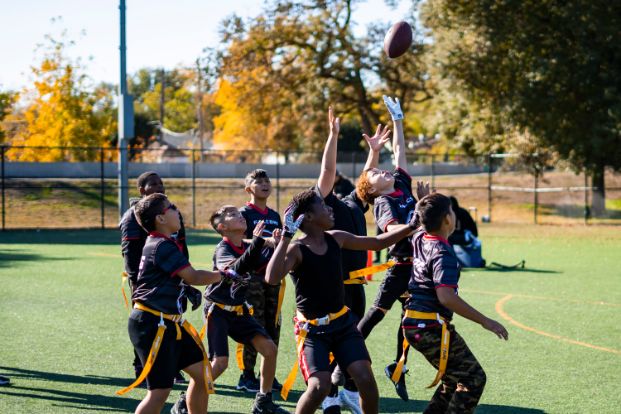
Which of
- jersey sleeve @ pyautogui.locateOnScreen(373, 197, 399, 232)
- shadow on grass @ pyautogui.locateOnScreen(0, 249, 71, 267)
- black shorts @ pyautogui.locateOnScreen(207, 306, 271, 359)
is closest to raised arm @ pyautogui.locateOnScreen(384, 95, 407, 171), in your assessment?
jersey sleeve @ pyautogui.locateOnScreen(373, 197, 399, 232)

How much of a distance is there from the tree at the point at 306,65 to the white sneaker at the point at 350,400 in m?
34.4

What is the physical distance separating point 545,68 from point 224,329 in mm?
25189

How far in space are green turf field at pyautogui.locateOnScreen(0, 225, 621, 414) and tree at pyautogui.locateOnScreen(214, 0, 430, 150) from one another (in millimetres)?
23090

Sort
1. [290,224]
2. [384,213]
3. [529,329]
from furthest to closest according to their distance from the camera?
[529,329] → [384,213] → [290,224]

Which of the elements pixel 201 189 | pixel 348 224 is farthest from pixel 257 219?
pixel 201 189

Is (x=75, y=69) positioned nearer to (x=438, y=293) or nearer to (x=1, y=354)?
(x=1, y=354)

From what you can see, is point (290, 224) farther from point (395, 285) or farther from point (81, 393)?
point (81, 393)

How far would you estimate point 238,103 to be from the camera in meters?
42.0

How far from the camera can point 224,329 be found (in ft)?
23.2

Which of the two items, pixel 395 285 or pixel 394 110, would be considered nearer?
pixel 395 285

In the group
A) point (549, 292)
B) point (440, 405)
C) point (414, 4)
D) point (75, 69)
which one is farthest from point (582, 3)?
point (440, 405)

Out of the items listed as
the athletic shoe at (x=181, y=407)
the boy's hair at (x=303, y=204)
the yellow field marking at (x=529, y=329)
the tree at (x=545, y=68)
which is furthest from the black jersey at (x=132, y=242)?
the tree at (x=545, y=68)

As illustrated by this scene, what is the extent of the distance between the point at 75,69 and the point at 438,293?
124 feet

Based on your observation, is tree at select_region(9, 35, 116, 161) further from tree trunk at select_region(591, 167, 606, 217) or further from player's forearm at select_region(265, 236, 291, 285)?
player's forearm at select_region(265, 236, 291, 285)
